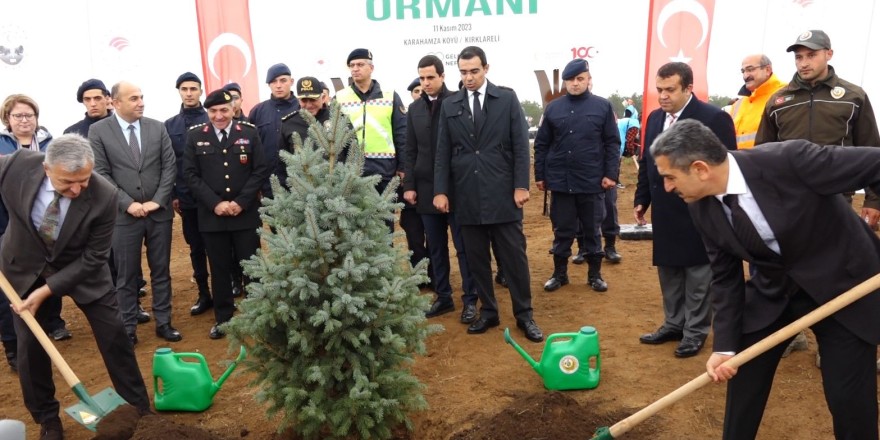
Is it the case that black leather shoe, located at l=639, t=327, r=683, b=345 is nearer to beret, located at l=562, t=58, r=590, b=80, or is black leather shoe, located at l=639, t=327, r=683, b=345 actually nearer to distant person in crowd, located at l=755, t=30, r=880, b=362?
distant person in crowd, located at l=755, t=30, r=880, b=362

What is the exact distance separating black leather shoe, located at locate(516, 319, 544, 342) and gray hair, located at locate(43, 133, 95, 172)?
3.44 metres

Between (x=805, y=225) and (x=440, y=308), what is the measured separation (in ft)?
12.8

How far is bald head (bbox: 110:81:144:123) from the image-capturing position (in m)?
5.54

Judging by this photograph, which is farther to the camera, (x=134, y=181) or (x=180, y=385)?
(x=134, y=181)

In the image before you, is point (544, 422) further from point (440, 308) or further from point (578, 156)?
point (578, 156)

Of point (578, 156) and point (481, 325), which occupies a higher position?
point (578, 156)

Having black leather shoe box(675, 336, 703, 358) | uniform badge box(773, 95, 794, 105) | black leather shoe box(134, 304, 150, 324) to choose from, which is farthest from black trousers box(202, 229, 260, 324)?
uniform badge box(773, 95, 794, 105)

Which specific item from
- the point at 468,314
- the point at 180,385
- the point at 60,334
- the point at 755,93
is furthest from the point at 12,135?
the point at 755,93

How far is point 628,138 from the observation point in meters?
11.5

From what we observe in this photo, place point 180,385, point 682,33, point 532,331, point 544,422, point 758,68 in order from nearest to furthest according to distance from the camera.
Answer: point 544,422, point 180,385, point 532,331, point 758,68, point 682,33

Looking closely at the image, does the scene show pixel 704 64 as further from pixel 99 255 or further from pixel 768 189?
pixel 99 255

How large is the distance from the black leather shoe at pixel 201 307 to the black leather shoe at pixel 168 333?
26.3 inches

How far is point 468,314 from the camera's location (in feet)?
19.4

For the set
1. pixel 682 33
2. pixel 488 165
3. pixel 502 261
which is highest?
pixel 682 33
